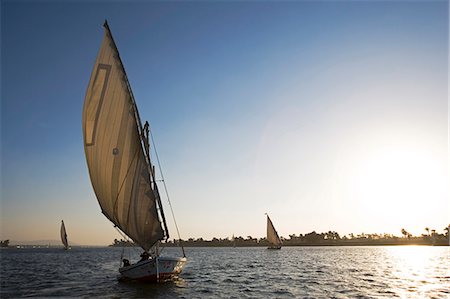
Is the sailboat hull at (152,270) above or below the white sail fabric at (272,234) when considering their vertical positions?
below

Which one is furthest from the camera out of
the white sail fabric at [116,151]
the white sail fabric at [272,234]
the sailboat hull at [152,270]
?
the white sail fabric at [272,234]

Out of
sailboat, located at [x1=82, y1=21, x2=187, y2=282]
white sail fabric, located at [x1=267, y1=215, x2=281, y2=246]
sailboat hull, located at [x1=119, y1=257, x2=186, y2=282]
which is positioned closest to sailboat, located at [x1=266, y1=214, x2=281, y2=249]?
white sail fabric, located at [x1=267, y1=215, x2=281, y2=246]

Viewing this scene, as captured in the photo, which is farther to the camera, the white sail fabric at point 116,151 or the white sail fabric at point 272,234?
the white sail fabric at point 272,234

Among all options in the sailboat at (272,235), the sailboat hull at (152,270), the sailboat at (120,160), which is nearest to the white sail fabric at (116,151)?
the sailboat at (120,160)

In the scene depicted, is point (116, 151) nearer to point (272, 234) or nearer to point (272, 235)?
point (272, 234)

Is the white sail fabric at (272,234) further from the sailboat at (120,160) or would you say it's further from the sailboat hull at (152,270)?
the sailboat at (120,160)

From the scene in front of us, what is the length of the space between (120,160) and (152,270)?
33.7ft

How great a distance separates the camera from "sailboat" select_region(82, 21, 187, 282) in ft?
89.1

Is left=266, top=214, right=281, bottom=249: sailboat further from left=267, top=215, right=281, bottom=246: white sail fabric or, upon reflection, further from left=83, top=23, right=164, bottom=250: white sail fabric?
left=83, top=23, right=164, bottom=250: white sail fabric

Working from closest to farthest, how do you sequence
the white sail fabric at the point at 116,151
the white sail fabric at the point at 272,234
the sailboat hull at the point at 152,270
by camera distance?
the white sail fabric at the point at 116,151 → the sailboat hull at the point at 152,270 → the white sail fabric at the point at 272,234

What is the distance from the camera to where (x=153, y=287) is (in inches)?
1141

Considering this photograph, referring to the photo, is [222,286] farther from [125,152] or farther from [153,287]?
[125,152]

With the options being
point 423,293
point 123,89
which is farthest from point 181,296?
point 423,293

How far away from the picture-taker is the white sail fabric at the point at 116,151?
27.1 meters
